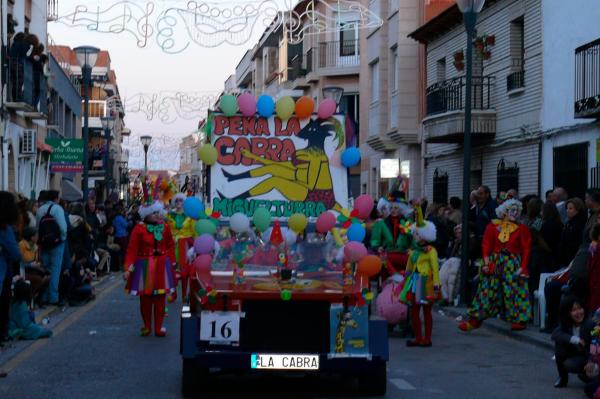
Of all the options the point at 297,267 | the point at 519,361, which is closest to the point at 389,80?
the point at 519,361

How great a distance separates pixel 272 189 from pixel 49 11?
28740mm

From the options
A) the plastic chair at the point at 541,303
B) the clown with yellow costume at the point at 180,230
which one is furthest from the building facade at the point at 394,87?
the plastic chair at the point at 541,303

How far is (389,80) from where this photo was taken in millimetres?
38594

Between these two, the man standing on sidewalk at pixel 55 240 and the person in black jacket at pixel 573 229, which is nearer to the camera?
the person in black jacket at pixel 573 229

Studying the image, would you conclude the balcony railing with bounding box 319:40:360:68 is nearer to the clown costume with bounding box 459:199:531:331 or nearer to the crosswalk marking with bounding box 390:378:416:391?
the clown costume with bounding box 459:199:531:331

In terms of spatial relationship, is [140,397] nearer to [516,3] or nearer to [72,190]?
[516,3]

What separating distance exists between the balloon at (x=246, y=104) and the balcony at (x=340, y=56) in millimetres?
37766

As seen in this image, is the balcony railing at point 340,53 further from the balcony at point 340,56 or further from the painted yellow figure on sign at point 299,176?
the painted yellow figure on sign at point 299,176

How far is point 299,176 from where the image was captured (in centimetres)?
1224

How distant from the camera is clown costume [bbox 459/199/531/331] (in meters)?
16.0

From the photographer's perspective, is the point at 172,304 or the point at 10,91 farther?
the point at 10,91

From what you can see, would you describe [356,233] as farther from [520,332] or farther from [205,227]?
[520,332]

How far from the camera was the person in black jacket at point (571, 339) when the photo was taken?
11219 mm

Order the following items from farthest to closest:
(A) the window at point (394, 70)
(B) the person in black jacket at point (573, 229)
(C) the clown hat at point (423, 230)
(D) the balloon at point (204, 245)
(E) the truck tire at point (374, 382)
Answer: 1. (A) the window at point (394, 70)
2. (B) the person in black jacket at point (573, 229)
3. (C) the clown hat at point (423, 230)
4. (D) the balloon at point (204, 245)
5. (E) the truck tire at point (374, 382)
